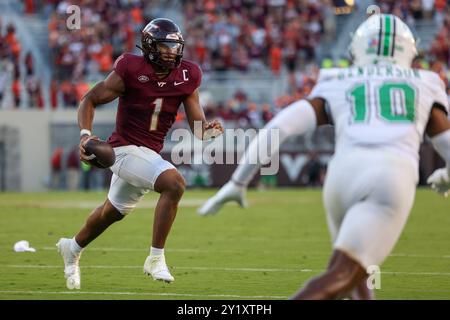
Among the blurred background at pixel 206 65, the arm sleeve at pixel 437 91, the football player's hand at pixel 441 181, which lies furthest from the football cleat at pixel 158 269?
the blurred background at pixel 206 65

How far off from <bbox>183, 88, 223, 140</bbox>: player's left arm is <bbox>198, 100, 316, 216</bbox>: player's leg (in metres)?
2.83

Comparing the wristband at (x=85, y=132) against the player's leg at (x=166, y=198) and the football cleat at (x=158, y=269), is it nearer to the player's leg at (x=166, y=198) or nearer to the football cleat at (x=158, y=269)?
the player's leg at (x=166, y=198)

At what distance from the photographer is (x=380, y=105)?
562 centimetres

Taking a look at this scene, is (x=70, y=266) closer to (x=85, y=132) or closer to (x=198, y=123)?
(x=85, y=132)

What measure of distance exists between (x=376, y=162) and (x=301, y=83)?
895 inches

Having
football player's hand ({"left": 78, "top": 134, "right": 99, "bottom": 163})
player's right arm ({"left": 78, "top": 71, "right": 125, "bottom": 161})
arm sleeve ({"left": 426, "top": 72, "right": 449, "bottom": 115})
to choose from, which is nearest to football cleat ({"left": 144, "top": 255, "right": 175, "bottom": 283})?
football player's hand ({"left": 78, "top": 134, "right": 99, "bottom": 163})

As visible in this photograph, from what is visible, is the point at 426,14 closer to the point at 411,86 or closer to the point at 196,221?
the point at 196,221

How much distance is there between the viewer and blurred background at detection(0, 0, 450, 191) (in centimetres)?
2789

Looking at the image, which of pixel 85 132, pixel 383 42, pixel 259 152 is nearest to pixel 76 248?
pixel 85 132

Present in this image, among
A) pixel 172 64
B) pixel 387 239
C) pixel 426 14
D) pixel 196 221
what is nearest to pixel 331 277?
pixel 387 239

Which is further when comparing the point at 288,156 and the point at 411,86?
the point at 288,156

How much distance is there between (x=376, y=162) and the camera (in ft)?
17.9

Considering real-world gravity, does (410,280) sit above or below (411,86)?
below
